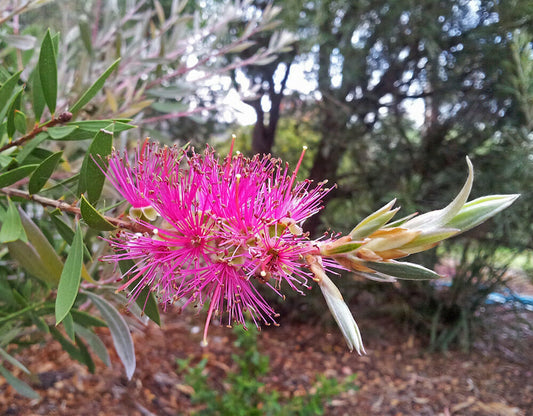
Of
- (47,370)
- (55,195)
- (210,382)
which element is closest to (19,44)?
(55,195)

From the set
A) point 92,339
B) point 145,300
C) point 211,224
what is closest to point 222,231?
point 211,224

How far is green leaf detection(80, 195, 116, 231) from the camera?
0.50 metres

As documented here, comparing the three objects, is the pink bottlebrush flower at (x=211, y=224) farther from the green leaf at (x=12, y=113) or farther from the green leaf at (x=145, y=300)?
the green leaf at (x=12, y=113)

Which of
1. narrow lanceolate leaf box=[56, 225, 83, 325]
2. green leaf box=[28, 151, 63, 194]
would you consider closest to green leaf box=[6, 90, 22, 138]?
green leaf box=[28, 151, 63, 194]

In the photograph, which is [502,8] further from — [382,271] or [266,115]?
[382,271]

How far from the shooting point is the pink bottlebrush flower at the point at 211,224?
0.56 metres

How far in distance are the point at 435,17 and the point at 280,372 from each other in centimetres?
218

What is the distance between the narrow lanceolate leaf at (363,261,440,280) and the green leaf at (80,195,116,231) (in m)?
0.33

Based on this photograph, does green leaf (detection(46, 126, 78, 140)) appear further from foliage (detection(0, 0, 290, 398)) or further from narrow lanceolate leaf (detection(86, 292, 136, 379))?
narrow lanceolate leaf (detection(86, 292, 136, 379))

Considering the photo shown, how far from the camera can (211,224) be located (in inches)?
22.5

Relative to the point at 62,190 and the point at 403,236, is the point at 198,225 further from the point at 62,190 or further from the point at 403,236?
the point at 62,190

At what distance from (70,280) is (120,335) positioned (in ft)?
0.78

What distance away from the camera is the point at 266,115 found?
3055 millimetres

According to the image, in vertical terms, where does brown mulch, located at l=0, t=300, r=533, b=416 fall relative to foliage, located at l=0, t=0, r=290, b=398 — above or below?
below
